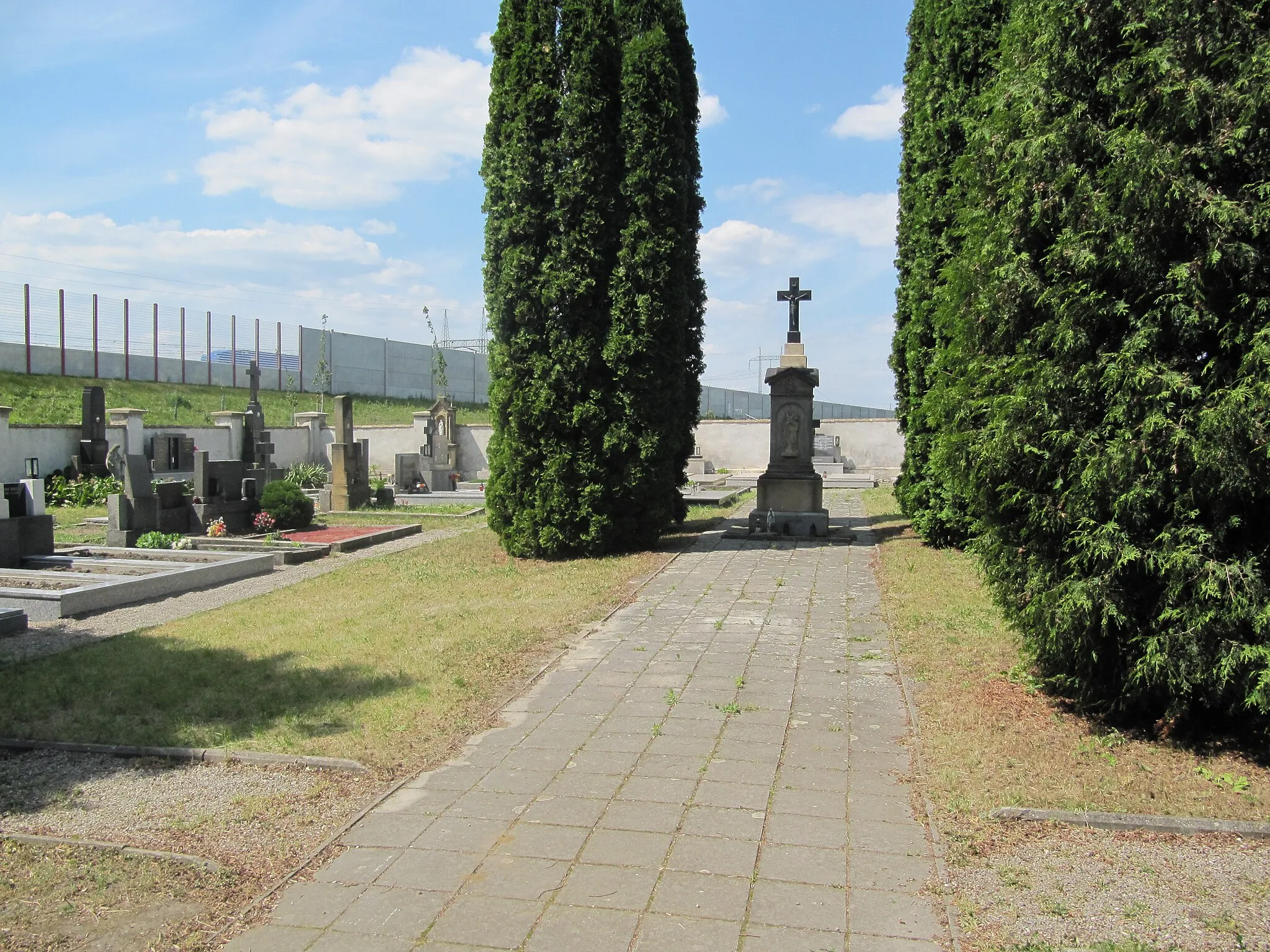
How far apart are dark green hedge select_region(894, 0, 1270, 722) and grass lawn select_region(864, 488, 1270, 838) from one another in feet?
0.88

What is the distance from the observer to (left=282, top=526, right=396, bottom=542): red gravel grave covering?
47.3ft

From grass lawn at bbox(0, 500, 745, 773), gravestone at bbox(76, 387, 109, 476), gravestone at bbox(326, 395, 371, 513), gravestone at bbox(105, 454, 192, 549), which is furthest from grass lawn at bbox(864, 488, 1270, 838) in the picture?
gravestone at bbox(76, 387, 109, 476)

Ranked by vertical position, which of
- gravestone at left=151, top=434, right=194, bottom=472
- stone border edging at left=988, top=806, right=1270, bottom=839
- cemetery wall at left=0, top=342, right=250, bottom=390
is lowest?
stone border edging at left=988, top=806, right=1270, bottom=839

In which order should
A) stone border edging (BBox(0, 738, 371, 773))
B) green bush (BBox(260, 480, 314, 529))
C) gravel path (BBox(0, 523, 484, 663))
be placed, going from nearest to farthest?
stone border edging (BBox(0, 738, 371, 773)), gravel path (BBox(0, 523, 484, 663)), green bush (BBox(260, 480, 314, 529))

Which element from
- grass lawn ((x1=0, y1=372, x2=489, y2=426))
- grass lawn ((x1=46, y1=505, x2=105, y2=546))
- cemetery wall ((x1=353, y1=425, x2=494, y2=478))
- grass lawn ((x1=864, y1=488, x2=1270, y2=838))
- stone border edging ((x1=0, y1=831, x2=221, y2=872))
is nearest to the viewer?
stone border edging ((x1=0, y1=831, x2=221, y2=872))

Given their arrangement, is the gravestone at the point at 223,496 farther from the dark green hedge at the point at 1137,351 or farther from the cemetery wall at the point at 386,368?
the cemetery wall at the point at 386,368

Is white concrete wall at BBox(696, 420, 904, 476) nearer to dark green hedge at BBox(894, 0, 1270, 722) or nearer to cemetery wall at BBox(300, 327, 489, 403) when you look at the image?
cemetery wall at BBox(300, 327, 489, 403)

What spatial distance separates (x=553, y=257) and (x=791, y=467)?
496 cm

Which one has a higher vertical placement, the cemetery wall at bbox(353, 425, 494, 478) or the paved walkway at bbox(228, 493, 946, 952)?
the cemetery wall at bbox(353, 425, 494, 478)

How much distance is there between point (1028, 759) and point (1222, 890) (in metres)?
1.24

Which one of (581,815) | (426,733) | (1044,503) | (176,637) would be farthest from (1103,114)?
(176,637)

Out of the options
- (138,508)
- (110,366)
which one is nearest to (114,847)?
(138,508)

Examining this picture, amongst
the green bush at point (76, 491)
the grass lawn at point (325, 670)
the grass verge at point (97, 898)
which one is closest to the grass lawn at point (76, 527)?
the green bush at point (76, 491)

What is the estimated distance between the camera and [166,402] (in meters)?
35.3
